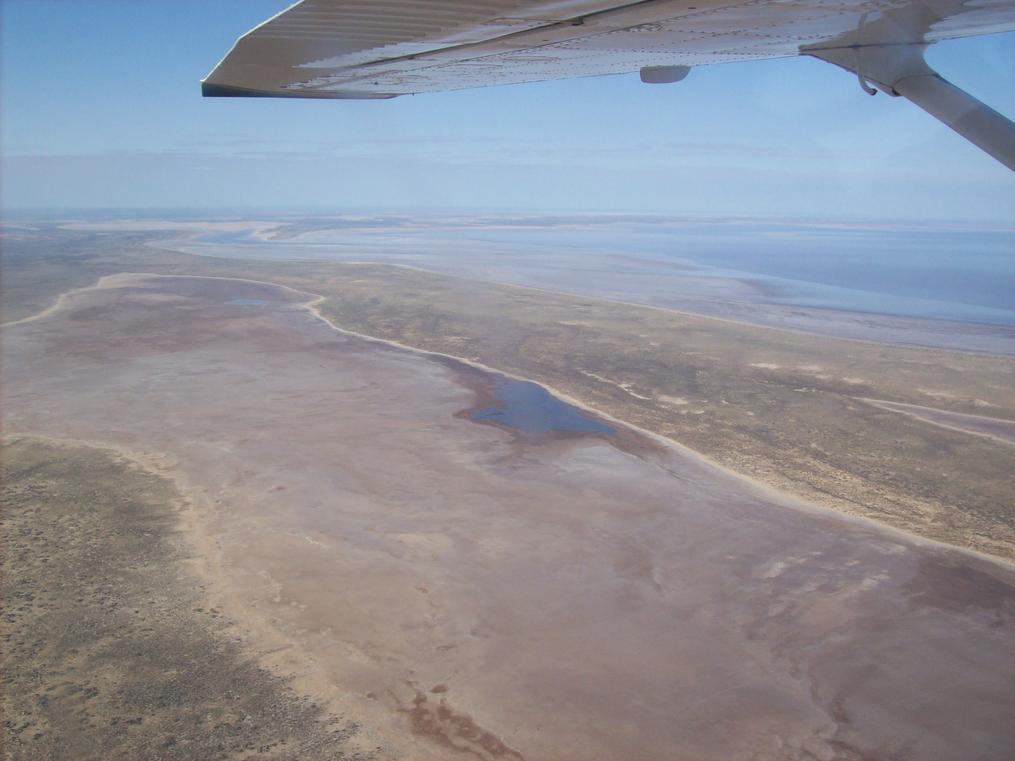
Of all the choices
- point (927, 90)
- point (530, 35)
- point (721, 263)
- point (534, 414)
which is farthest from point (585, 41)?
point (721, 263)

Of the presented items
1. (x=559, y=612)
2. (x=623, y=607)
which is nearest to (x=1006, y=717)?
(x=623, y=607)

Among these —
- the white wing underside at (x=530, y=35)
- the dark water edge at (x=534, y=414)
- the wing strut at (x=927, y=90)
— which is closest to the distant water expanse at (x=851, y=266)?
the dark water edge at (x=534, y=414)

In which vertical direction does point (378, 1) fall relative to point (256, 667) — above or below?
above

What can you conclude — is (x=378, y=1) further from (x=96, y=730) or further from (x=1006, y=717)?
(x=1006, y=717)

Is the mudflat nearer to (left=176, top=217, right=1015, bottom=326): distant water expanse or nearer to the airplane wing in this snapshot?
the airplane wing

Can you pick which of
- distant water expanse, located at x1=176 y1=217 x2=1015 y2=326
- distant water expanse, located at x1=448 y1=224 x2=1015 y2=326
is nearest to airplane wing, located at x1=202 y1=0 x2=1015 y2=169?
distant water expanse, located at x1=176 y1=217 x2=1015 y2=326

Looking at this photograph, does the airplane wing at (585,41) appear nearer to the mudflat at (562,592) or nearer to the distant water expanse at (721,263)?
the mudflat at (562,592)

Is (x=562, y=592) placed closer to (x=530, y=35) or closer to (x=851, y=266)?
(x=530, y=35)
